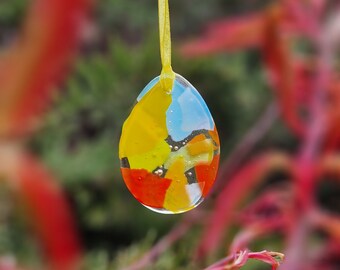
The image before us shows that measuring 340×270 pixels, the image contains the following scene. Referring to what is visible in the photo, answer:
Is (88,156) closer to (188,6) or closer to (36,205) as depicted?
(36,205)

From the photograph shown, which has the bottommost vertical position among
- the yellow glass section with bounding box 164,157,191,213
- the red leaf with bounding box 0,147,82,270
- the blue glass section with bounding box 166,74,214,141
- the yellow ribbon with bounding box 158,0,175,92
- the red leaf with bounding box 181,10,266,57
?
the yellow glass section with bounding box 164,157,191,213

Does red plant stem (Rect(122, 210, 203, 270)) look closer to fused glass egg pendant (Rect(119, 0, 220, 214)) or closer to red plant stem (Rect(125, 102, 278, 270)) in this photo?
red plant stem (Rect(125, 102, 278, 270))

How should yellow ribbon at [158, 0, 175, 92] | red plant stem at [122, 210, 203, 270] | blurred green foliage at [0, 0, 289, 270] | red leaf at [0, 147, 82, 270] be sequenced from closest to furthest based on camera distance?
yellow ribbon at [158, 0, 175, 92]
red plant stem at [122, 210, 203, 270]
red leaf at [0, 147, 82, 270]
blurred green foliage at [0, 0, 289, 270]

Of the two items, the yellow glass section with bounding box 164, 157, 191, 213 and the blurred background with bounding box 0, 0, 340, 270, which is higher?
the blurred background with bounding box 0, 0, 340, 270

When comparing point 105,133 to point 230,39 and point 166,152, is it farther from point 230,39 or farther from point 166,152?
point 166,152

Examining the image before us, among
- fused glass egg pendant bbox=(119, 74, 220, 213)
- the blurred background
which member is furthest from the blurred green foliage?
fused glass egg pendant bbox=(119, 74, 220, 213)

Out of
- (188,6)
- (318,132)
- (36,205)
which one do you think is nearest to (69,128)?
(36,205)

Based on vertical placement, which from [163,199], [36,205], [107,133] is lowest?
[163,199]

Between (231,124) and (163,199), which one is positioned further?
(231,124)

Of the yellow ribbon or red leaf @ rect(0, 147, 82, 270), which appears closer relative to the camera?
the yellow ribbon
